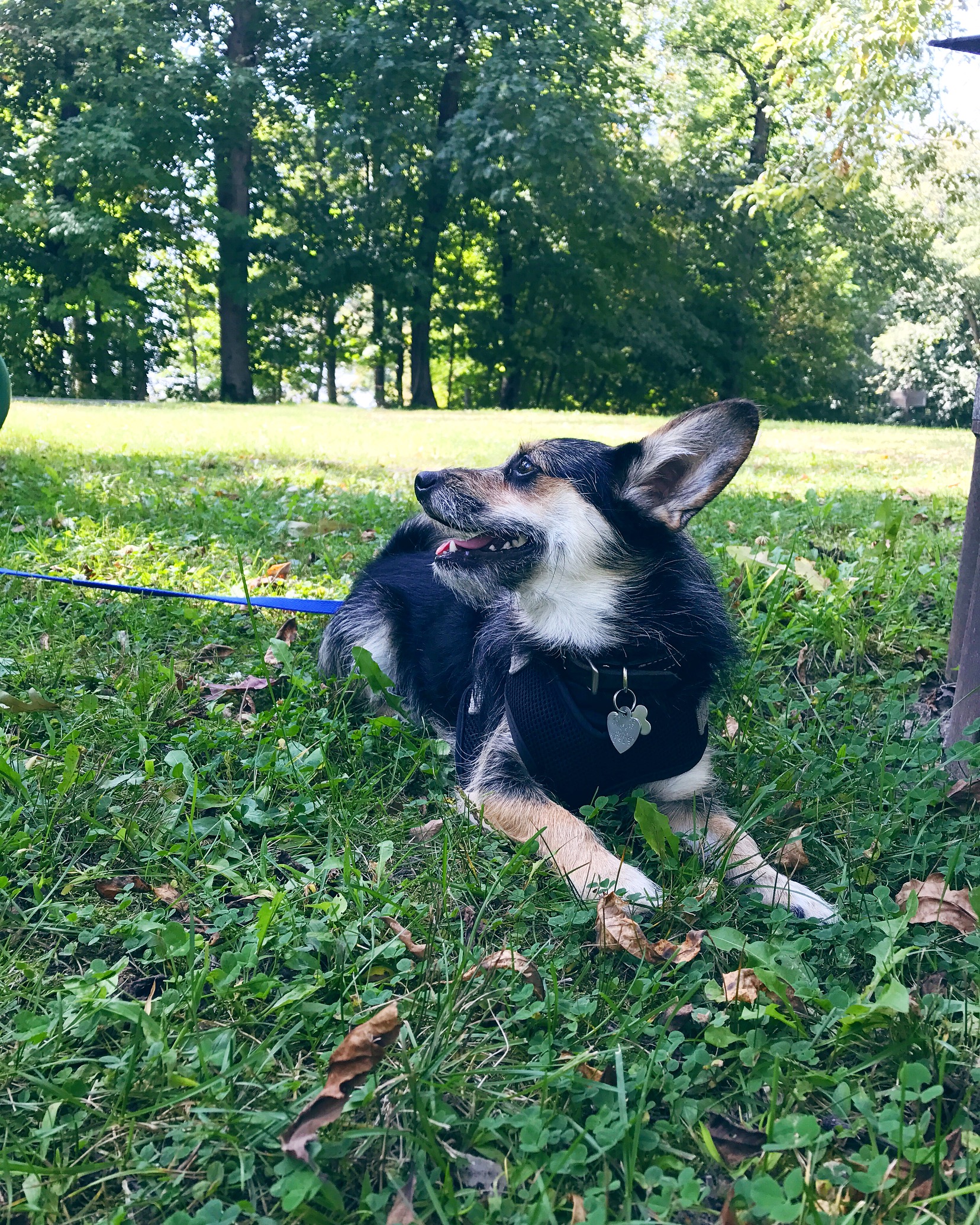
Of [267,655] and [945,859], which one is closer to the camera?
[945,859]

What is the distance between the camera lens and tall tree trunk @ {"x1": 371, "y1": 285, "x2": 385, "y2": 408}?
114ft

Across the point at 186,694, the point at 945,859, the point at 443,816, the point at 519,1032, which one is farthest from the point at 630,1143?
the point at 186,694

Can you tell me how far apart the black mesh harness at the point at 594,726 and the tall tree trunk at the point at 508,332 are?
33.1m

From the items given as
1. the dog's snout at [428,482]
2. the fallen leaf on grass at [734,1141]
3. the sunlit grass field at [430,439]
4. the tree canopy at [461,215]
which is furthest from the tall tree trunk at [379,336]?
the fallen leaf on grass at [734,1141]

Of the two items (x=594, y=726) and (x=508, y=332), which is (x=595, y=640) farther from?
(x=508, y=332)

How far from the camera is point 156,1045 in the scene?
1778 millimetres

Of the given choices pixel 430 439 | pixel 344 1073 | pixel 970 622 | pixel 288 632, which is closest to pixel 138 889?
pixel 344 1073

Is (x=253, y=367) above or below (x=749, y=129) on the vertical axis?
below

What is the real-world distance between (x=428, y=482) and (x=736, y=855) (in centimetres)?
150

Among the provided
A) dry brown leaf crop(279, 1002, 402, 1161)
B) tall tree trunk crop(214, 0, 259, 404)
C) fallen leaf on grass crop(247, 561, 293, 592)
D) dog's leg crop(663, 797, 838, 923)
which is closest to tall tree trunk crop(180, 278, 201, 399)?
tall tree trunk crop(214, 0, 259, 404)

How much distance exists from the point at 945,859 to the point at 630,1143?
1380 millimetres

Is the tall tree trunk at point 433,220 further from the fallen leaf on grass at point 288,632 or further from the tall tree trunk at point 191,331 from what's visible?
the fallen leaf on grass at point 288,632

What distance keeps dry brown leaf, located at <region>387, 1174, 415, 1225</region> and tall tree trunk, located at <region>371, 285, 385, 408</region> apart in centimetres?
3255

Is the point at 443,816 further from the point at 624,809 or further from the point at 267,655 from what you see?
the point at 267,655
